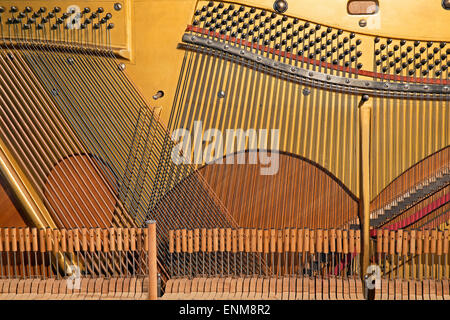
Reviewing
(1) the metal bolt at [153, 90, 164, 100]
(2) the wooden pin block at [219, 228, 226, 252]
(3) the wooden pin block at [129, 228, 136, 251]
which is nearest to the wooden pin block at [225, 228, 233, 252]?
(2) the wooden pin block at [219, 228, 226, 252]

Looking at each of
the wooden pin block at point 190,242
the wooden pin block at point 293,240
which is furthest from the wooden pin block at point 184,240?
the wooden pin block at point 293,240

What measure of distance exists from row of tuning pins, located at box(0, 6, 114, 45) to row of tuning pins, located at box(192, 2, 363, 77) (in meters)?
0.73

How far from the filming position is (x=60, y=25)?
3.79 m

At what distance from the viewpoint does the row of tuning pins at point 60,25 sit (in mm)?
3775

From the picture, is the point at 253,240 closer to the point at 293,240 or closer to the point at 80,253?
the point at 293,240

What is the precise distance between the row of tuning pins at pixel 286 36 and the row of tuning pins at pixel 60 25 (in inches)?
28.9

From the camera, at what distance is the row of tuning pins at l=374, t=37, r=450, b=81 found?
141 inches

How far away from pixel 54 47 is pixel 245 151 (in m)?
1.55

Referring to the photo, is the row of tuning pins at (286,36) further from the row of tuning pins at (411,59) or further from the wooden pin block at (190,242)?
the wooden pin block at (190,242)

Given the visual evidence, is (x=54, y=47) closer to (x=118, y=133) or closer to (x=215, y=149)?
(x=118, y=133)

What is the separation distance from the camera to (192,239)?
3424 millimetres

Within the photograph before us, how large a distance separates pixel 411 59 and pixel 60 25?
8.11ft

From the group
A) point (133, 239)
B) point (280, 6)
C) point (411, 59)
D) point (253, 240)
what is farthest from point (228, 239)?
point (411, 59)

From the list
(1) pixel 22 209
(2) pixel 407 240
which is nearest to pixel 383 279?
(2) pixel 407 240
